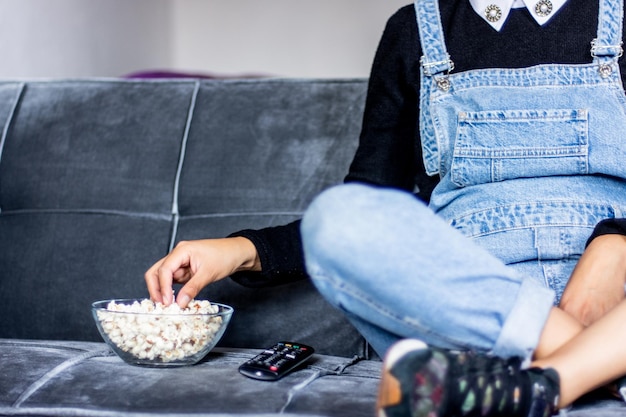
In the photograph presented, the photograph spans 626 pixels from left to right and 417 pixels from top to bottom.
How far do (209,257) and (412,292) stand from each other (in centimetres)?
40

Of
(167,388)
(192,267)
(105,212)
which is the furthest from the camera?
(105,212)

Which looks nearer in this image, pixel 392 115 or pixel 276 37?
pixel 392 115

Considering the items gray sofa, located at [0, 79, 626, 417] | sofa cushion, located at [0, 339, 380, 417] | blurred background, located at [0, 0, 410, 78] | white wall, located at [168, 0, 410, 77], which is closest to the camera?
sofa cushion, located at [0, 339, 380, 417]

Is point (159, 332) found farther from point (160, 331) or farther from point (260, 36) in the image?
point (260, 36)

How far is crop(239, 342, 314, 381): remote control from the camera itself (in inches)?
39.3

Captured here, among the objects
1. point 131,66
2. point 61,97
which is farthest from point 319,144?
point 131,66

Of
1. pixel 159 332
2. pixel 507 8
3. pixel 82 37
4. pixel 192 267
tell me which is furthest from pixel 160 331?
pixel 82 37

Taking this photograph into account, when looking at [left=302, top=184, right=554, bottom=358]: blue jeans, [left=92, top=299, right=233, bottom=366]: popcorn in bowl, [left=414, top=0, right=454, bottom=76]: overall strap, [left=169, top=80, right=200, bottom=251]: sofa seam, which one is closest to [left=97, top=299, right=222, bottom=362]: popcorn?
[left=92, top=299, right=233, bottom=366]: popcorn in bowl

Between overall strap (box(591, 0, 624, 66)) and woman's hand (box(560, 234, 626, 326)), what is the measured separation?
0.30m

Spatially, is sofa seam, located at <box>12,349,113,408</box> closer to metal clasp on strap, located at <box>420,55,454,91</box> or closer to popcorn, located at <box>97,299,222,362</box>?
popcorn, located at <box>97,299,222,362</box>

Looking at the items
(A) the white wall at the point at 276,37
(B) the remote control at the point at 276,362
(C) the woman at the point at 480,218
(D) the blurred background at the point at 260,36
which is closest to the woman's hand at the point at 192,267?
(C) the woman at the point at 480,218

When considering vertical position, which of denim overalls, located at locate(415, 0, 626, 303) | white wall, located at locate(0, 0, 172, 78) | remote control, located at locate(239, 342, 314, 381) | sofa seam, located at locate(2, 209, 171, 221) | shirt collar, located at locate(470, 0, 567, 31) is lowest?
remote control, located at locate(239, 342, 314, 381)

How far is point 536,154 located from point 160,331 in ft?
1.80

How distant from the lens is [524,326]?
2.64ft
